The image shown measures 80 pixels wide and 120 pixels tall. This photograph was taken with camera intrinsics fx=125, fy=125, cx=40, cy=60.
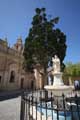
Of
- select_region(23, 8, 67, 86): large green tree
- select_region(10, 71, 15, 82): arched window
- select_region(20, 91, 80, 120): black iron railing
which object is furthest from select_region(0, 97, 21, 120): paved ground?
select_region(10, 71, 15, 82): arched window

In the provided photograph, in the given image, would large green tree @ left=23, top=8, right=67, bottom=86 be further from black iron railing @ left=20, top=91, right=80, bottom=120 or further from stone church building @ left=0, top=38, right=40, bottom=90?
black iron railing @ left=20, top=91, right=80, bottom=120

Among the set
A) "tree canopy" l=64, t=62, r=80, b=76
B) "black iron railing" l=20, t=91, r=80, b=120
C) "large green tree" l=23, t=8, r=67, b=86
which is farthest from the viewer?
"tree canopy" l=64, t=62, r=80, b=76

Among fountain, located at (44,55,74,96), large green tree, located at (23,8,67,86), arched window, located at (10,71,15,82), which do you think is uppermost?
large green tree, located at (23,8,67,86)

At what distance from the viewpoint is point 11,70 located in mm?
26891

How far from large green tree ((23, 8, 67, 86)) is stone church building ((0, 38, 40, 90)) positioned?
5.63 meters

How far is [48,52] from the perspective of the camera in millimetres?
19812

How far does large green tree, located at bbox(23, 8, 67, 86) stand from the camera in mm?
19891

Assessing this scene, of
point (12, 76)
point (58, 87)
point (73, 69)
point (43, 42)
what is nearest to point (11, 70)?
point (12, 76)

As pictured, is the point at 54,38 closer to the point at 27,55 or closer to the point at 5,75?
the point at 27,55

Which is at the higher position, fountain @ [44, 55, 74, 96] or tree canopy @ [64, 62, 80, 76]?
tree canopy @ [64, 62, 80, 76]

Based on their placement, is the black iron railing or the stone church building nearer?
the black iron railing

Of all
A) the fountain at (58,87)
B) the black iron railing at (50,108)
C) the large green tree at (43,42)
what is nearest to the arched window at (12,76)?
the large green tree at (43,42)

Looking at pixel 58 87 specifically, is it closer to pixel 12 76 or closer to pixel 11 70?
pixel 11 70

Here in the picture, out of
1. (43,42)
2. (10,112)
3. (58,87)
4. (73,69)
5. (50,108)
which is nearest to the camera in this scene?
(50,108)
